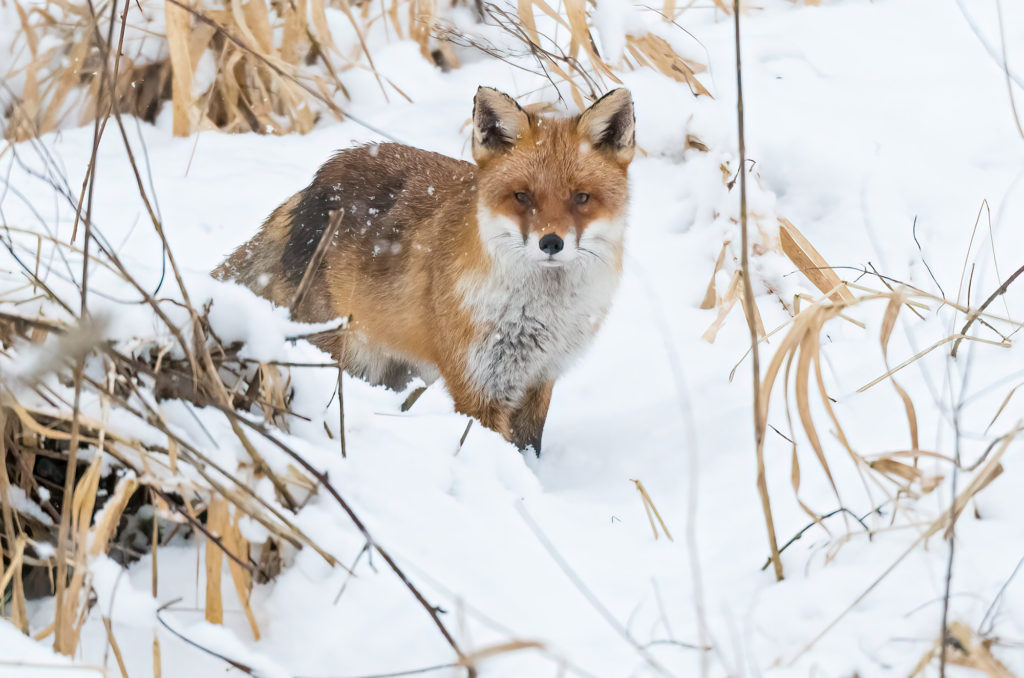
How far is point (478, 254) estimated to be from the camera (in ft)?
11.8

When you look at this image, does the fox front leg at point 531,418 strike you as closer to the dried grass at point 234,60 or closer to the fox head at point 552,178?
the fox head at point 552,178

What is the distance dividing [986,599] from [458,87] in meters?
4.75

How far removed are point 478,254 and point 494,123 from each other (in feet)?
1.66

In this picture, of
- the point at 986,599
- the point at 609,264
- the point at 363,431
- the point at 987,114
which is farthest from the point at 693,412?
the point at 987,114

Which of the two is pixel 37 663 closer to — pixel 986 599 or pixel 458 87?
pixel 986 599

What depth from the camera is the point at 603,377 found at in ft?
13.8

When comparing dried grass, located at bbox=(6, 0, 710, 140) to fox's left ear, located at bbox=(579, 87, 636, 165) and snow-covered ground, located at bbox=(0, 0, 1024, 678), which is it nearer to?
snow-covered ground, located at bbox=(0, 0, 1024, 678)

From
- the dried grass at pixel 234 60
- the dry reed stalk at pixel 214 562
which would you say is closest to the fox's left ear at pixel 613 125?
the dried grass at pixel 234 60

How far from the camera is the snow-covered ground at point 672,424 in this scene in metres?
1.77

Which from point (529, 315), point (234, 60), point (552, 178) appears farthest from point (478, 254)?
point (234, 60)

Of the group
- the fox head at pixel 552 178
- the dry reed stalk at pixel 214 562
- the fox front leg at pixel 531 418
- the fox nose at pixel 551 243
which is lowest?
the fox front leg at pixel 531 418

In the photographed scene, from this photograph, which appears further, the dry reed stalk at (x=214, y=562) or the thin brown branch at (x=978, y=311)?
the thin brown branch at (x=978, y=311)

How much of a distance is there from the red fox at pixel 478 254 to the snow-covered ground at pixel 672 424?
29 centimetres

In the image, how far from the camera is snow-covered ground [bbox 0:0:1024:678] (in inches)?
69.8
